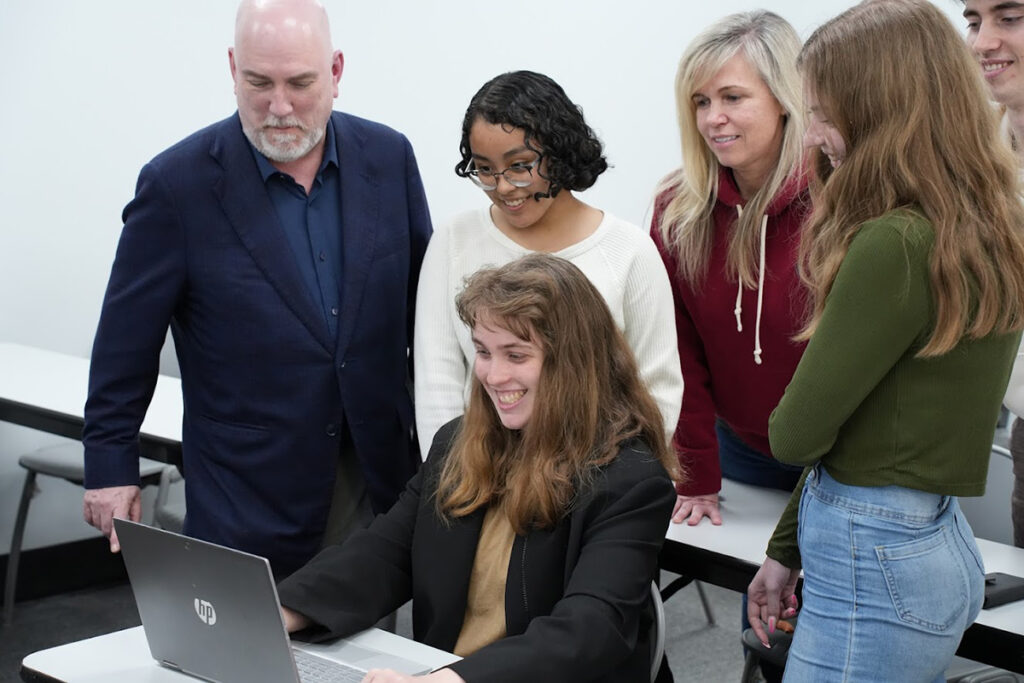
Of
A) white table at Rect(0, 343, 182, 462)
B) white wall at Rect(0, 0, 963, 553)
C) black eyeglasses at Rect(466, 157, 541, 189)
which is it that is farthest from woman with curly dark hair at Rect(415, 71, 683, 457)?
white wall at Rect(0, 0, 963, 553)

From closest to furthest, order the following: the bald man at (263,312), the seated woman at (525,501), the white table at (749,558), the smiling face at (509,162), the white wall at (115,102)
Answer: the seated woman at (525,501)
the white table at (749,558)
the smiling face at (509,162)
the bald man at (263,312)
the white wall at (115,102)

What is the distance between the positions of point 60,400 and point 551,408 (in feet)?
6.64

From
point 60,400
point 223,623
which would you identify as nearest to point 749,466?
point 223,623

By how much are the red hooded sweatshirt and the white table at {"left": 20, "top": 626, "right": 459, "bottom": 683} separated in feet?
2.95

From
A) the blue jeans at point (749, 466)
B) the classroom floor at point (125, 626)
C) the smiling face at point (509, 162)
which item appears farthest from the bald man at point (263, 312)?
the classroom floor at point (125, 626)

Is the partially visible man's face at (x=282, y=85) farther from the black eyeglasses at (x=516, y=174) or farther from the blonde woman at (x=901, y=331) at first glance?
the blonde woman at (x=901, y=331)

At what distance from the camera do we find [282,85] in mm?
2316

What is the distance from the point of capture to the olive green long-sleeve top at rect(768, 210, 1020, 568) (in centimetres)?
159

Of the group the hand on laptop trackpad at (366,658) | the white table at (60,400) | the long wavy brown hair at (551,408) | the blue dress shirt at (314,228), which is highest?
the blue dress shirt at (314,228)

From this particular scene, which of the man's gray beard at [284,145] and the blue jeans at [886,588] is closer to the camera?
the blue jeans at [886,588]

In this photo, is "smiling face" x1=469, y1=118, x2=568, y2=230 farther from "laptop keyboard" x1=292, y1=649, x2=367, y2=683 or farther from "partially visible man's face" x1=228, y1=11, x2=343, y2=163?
"laptop keyboard" x1=292, y1=649, x2=367, y2=683

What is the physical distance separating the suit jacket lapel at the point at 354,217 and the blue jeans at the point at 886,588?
1.10 m

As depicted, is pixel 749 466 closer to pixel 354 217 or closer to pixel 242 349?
pixel 354 217

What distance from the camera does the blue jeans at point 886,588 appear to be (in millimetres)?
1630
